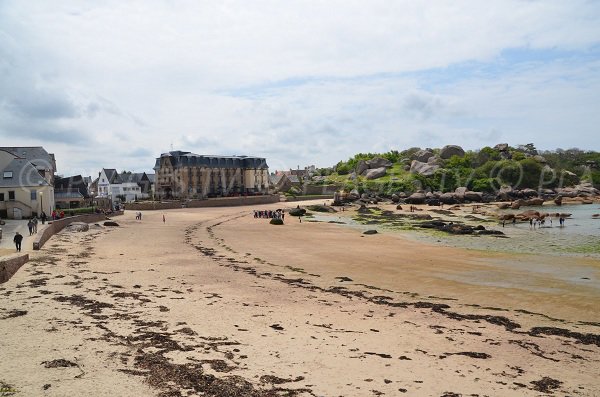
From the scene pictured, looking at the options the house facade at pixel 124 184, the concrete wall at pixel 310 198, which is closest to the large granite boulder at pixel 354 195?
the concrete wall at pixel 310 198

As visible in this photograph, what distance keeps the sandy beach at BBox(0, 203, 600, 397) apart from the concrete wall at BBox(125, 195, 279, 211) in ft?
164

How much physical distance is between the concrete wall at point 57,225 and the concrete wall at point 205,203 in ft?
51.5

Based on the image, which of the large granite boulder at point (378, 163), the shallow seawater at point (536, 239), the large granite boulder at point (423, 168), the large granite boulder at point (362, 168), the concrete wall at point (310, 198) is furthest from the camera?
the large granite boulder at point (362, 168)

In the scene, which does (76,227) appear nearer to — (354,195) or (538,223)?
(538,223)

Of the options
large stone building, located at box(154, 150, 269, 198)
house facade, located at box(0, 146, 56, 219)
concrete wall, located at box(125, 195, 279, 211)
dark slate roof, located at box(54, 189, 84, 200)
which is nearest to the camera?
house facade, located at box(0, 146, 56, 219)

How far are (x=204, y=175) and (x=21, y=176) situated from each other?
56078 millimetres

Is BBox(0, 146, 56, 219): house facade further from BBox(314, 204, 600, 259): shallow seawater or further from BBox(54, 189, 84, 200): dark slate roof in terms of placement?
BBox(314, 204, 600, 259): shallow seawater

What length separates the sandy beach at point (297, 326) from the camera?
10523 mm

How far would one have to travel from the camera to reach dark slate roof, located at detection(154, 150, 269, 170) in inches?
3836

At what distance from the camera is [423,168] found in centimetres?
12050

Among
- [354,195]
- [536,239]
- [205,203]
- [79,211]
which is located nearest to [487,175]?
[354,195]

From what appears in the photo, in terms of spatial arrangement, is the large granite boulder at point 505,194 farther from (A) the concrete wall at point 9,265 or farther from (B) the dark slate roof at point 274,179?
(A) the concrete wall at point 9,265

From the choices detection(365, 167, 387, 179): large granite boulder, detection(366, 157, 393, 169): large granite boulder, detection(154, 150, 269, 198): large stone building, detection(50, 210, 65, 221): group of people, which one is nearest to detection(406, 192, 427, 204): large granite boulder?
detection(365, 167, 387, 179): large granite boulder

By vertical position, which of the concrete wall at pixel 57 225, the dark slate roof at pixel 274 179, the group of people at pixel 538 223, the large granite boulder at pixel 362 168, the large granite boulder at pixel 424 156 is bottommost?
the group of people at pixel 538 223
